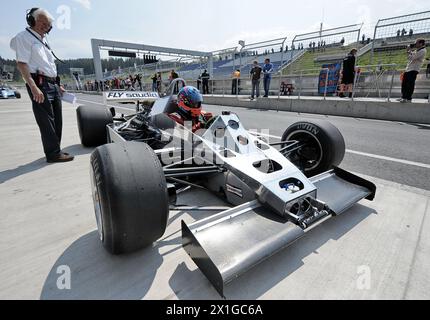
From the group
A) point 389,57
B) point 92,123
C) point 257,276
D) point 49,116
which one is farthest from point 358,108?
point 389,57

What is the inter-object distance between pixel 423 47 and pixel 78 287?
9469mm

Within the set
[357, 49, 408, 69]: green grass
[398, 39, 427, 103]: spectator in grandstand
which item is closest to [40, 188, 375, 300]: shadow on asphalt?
[398, 39, 427, 103]: spectator in grandstand

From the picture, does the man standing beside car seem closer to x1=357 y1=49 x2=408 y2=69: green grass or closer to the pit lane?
the pit lane

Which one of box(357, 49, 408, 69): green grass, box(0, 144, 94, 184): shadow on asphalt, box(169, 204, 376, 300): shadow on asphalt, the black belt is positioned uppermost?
box(357, 49, 408, 69): green grass

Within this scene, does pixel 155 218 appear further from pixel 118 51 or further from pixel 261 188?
pixel 118 51

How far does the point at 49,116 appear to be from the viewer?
133 inches

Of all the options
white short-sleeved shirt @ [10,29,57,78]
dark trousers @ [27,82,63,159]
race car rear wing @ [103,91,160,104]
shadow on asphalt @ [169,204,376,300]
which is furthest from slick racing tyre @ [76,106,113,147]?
shadow on asphalt @ [169,204,376,300]

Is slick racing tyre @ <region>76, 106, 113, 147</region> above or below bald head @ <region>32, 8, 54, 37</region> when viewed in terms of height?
below

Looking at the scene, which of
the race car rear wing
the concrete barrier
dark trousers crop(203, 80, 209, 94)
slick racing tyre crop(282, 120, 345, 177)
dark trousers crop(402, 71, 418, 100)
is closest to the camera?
slick racing tyre crop(282, 120, 345, 177)

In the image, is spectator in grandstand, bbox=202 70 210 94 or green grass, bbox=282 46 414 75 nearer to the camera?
green grass, bbox=282 46 414 75

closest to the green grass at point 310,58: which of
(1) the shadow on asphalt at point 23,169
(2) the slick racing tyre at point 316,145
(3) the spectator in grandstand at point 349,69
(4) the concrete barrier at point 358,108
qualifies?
(3) the spectator in grandstand at point 349,69

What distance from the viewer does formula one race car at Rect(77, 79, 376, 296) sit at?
1.46 m

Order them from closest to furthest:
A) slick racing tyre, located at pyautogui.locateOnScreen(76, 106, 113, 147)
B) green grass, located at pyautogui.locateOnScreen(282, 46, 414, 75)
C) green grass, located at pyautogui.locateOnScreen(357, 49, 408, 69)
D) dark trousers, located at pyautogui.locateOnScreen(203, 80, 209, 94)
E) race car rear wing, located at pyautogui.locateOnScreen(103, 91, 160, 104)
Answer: slick racing tyre, located at pyautogui.locateOnScreen(76, 106, 113, 147) < race car rear wing, located at pyautogui.locateOnScreen(103, 91, 160, 104) < green grass, located at pyautogui.locateOnScreen(357, 49, 408, 69) < green grass, located at pyautogui.locateOnScreen(282, 46, 414, 75) < dark trousers, located at pyautogui.locateOnScreen(203, 80, 209, 94)

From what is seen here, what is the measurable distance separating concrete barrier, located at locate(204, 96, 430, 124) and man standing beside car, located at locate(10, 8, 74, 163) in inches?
323
